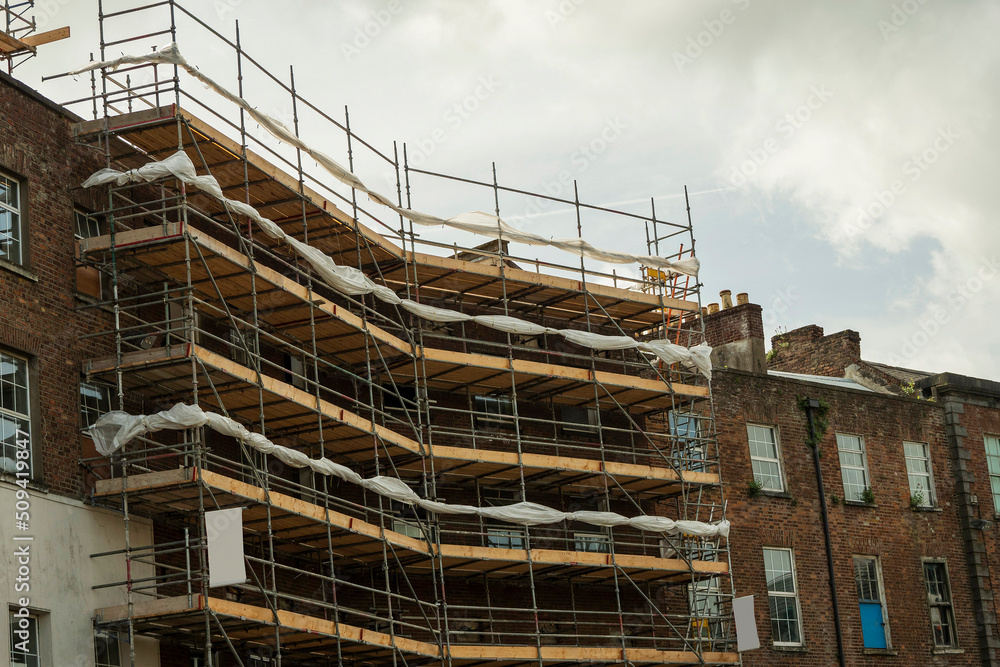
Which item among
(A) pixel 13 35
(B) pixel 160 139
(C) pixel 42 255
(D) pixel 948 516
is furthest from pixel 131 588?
(D) pixel 948 516

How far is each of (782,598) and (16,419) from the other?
755 inches

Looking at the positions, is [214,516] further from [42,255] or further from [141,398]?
[42,255]

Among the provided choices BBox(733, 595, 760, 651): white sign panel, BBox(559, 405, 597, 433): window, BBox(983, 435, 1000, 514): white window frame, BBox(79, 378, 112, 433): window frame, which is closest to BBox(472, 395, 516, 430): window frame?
BBox(559, 405, 597, 433): window

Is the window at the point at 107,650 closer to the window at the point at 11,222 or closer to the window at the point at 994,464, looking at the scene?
the window at the point at 11,222

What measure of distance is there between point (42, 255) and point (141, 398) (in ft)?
9.07

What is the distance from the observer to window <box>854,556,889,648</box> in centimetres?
3488

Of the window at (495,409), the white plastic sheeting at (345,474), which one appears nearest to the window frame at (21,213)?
the white plastic sheeting at (345,474)

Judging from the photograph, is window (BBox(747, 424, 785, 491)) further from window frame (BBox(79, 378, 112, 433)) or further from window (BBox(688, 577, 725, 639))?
window frame (BBox(79, 378, 112, 433))

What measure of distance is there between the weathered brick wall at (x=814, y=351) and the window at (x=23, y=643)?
1116 inches

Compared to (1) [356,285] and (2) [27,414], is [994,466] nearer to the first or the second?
(1) [356,285]

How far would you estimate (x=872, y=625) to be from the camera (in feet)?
115

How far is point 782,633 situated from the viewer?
3300 cm

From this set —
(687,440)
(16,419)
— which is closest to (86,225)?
(16,419)

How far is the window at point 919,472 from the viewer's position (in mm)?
37469
